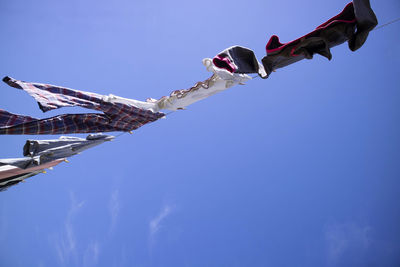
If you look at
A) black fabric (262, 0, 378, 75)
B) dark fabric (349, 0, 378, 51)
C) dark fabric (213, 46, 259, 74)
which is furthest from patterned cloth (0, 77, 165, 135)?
dark fabric (349, 0, 378, 51)

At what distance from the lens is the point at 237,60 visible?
13.8 ft

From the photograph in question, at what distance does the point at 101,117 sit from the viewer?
6.27 meters

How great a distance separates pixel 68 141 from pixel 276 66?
5.29 m

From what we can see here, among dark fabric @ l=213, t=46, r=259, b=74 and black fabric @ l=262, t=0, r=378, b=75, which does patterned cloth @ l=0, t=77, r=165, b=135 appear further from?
black fabric @ l=262, t=0, r=378, b=75

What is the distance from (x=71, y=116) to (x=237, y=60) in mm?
4011

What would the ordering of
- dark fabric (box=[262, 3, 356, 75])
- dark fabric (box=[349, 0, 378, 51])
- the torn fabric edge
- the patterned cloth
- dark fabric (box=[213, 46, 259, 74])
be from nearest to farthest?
dark fabric (box=[349, 0, 378, 51]), dark fabric (box=[262, 3, 356, 75]), dark fabric (box=[213, 46, 259, 74]), the patterned cloth, the torn fabric edge

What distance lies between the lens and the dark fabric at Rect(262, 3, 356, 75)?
11.3 feet

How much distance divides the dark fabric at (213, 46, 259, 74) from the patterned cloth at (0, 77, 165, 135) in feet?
10.3

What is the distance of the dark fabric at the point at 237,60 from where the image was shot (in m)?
4.14

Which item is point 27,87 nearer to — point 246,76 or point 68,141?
point 68,141

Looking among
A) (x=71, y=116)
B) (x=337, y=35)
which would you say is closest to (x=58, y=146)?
(x=71, y=116)

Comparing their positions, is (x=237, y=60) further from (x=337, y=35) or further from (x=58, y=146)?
(x=58, y=146)

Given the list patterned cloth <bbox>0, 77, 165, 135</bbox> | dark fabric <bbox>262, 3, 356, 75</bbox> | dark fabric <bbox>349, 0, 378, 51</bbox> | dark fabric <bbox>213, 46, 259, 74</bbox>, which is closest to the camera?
dark fabric <bbox>349, 0, 378, 51</bbox>

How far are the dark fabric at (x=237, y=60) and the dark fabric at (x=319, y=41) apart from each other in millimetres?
310
